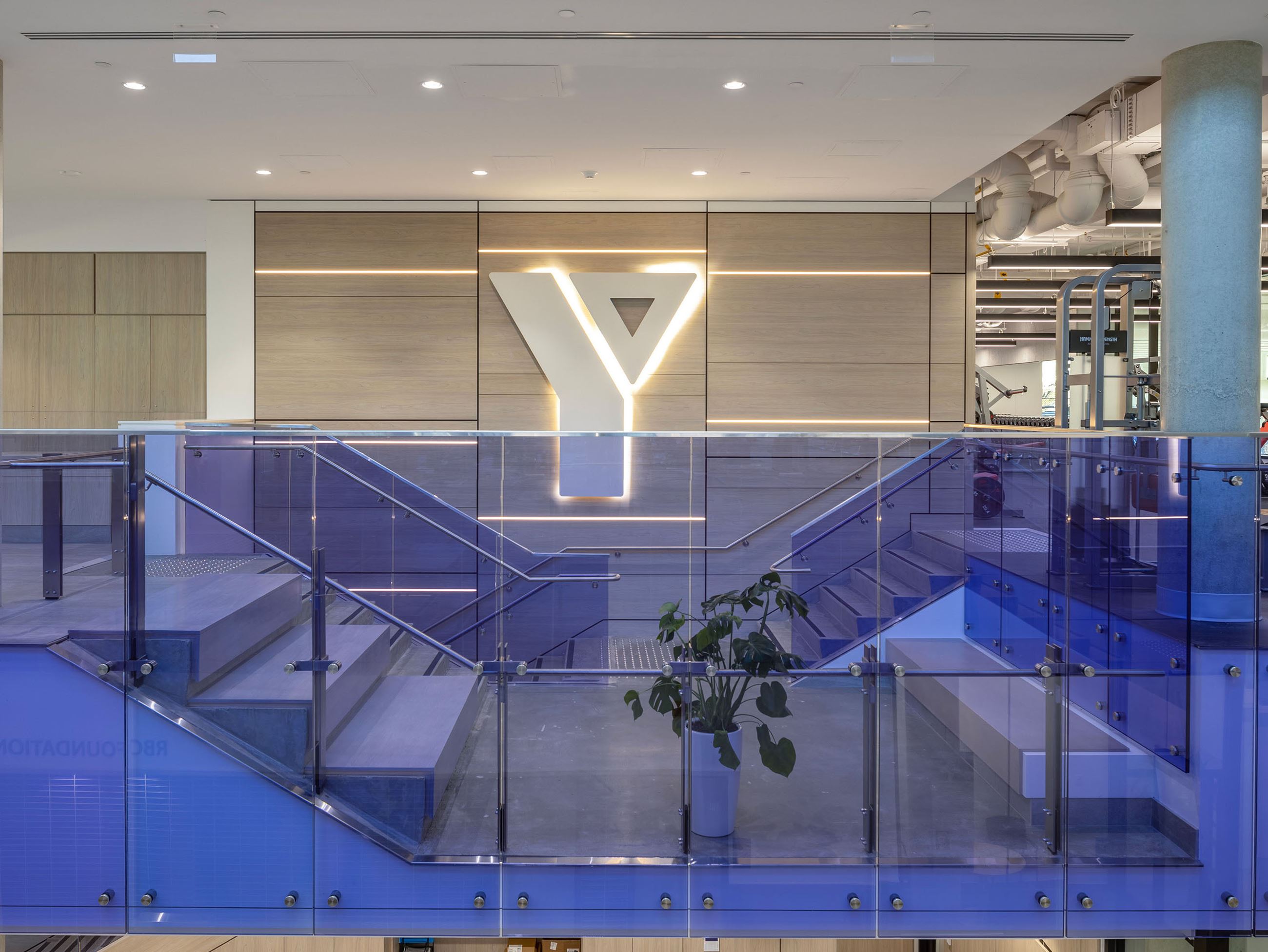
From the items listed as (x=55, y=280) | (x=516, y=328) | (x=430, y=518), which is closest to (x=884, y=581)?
(x=430, y=518)

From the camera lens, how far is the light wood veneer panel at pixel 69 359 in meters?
7.74

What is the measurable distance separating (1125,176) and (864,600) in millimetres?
4874

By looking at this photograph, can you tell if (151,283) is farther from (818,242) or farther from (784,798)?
(784,798)

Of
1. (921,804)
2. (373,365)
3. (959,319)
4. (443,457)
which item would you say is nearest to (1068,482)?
(921,804)

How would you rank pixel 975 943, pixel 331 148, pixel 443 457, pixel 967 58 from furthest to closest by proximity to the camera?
1. pixel 975 943
2. pixel 331 148
3. pixel 967 58
4. pixel 443 457

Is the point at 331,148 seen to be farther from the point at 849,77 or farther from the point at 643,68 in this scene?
the point at 849,77

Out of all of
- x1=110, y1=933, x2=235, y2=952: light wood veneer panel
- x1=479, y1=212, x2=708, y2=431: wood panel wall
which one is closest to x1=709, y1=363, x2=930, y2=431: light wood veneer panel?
x1=479, y1=212, x2=708, y2=431: wood panel wall

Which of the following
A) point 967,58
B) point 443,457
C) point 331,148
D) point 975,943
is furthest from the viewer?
point 975,943

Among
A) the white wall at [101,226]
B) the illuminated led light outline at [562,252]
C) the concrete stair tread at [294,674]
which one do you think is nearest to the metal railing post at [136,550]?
the concrete stair tread at [294,674]

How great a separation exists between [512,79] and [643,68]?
0.67 metres

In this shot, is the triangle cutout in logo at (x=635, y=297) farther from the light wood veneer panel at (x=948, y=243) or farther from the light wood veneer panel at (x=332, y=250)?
the light wood veneer panel at (x=948, y=243)

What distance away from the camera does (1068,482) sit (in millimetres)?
3670

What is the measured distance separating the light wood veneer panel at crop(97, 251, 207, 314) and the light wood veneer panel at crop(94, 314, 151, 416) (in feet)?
0.33

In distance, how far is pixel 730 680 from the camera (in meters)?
3.55
